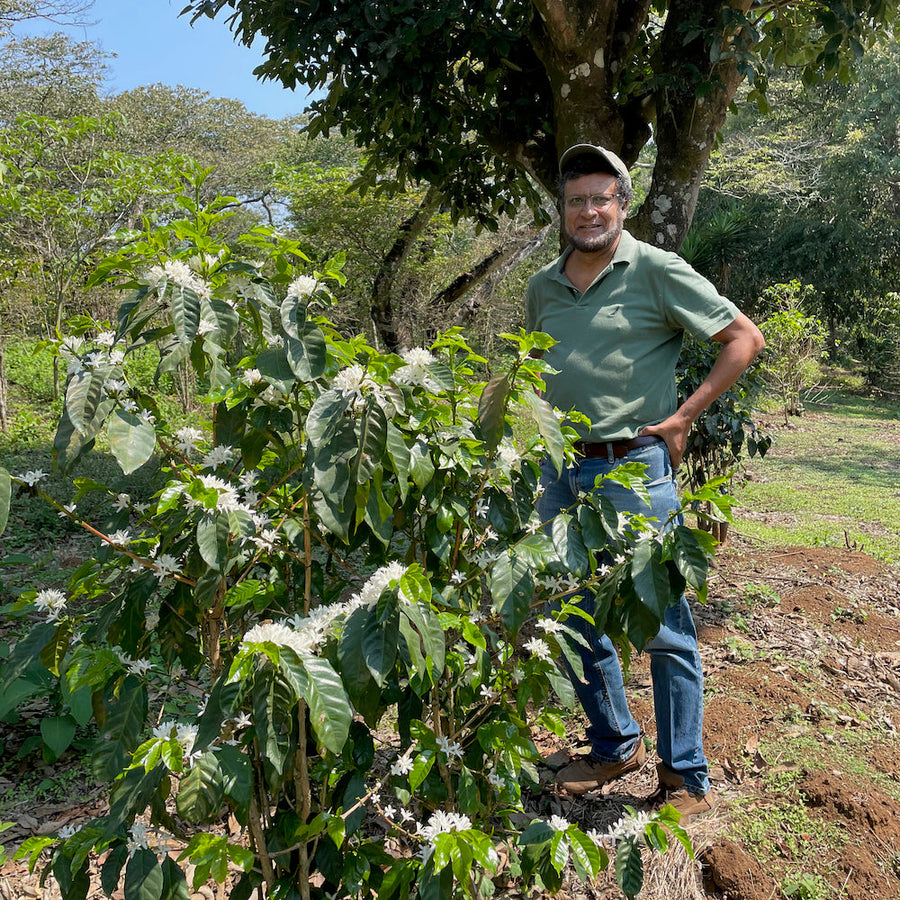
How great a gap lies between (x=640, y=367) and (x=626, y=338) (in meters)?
0.10

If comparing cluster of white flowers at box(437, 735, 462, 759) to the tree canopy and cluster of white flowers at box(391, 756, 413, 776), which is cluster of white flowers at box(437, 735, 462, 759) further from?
the tree canopy

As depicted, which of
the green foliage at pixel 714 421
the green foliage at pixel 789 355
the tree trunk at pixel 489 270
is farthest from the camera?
the green foliage at pixel 789 355

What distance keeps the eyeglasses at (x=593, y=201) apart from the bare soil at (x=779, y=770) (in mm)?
1771

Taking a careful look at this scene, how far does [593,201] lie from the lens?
7.43ft

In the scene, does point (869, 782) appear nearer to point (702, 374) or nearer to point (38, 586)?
point (702, 374)

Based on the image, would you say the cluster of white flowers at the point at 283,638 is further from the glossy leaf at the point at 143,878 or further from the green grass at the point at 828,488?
the green grass at the point at 828,488

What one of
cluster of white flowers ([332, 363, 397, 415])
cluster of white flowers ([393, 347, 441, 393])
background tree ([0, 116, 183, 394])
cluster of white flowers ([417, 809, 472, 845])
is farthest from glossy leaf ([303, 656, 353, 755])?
background tree ([0, 116, 183, 394])

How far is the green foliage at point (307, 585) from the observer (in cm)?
116

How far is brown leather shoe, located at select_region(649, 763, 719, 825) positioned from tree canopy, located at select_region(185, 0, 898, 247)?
231 cm

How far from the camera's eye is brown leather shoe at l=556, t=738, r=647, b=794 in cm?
247

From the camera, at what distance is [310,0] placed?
11.5ft

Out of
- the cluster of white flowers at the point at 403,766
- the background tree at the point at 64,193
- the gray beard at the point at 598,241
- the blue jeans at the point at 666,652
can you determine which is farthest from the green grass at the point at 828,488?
the background tree at the point at 64,193

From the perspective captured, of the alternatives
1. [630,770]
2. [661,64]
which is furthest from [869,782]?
[661,64]

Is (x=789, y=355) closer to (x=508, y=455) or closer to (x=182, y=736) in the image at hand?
(x=508, y=455)
